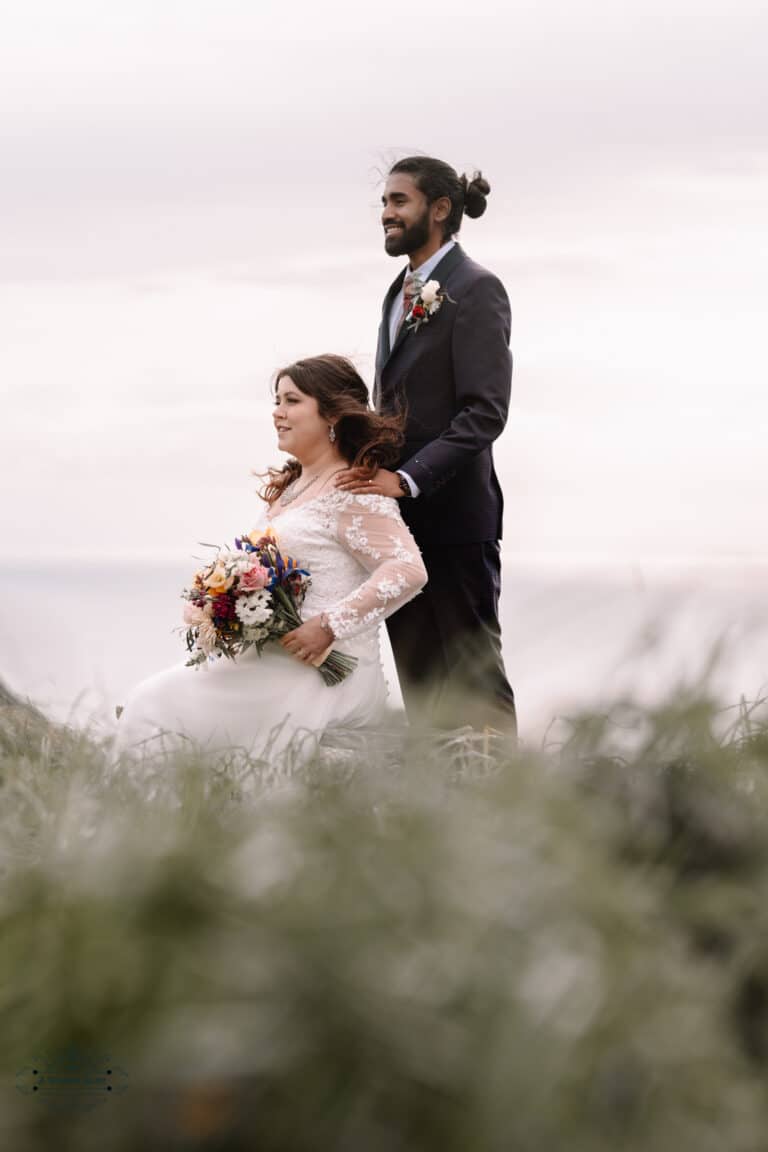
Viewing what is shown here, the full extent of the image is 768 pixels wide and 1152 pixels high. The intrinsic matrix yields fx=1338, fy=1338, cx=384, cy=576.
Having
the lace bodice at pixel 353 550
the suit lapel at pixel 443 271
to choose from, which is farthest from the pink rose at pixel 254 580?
the suit lapel at pixel 443 271

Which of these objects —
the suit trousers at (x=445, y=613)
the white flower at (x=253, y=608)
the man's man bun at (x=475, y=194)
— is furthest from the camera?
the man's man bun at (x=475, y=194)

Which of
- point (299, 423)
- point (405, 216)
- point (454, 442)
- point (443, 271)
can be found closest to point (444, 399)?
point (454, 442)

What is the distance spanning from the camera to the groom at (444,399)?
612 centimetres

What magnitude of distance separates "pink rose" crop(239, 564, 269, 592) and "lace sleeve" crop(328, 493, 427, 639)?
29cm

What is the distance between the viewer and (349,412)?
18.8 ft

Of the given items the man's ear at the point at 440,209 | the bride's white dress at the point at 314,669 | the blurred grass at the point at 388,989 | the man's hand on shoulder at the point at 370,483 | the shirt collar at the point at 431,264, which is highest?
the man's ear at the point at 440,209

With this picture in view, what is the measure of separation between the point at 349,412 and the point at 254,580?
3.14 ft

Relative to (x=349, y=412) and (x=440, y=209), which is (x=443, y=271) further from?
(x=349, y=412)

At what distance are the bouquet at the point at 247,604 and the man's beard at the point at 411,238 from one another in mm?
1896

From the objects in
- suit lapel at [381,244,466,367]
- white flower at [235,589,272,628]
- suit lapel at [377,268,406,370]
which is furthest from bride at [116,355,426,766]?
suit lapel at [377,268,406,370]

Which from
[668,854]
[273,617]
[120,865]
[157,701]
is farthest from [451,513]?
[120,865]

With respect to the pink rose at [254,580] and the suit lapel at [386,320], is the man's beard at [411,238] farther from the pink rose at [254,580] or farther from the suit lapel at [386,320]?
the pink rose at [254,580]

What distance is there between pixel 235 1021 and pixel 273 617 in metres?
4.13

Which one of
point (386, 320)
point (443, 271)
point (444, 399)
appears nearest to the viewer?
point (444, 399)
